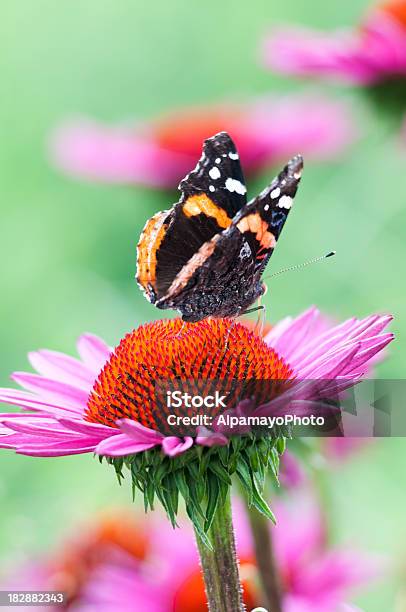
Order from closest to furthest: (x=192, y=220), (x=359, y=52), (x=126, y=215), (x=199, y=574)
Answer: (x=192, y=220) → (x=199, y=574) → (x=359, y=52) → (x=126, y=215)

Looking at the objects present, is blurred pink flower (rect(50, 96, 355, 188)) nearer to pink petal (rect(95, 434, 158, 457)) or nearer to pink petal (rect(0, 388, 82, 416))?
pink petal (rect(0, 388, 82, 416))

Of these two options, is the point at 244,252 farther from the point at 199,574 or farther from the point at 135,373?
the point at 199,574

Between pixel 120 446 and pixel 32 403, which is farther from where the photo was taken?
pixel 32 403

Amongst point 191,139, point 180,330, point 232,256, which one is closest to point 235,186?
point 232,256

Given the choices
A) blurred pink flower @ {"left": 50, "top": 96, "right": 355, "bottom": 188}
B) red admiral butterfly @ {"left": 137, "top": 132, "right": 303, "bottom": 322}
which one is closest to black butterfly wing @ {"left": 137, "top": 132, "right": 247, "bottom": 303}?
red admiral butterfly @ {"left": 137, "top": 132, "right": 303, "bottom": 322}

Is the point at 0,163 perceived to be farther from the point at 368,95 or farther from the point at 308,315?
the point at 308,315
